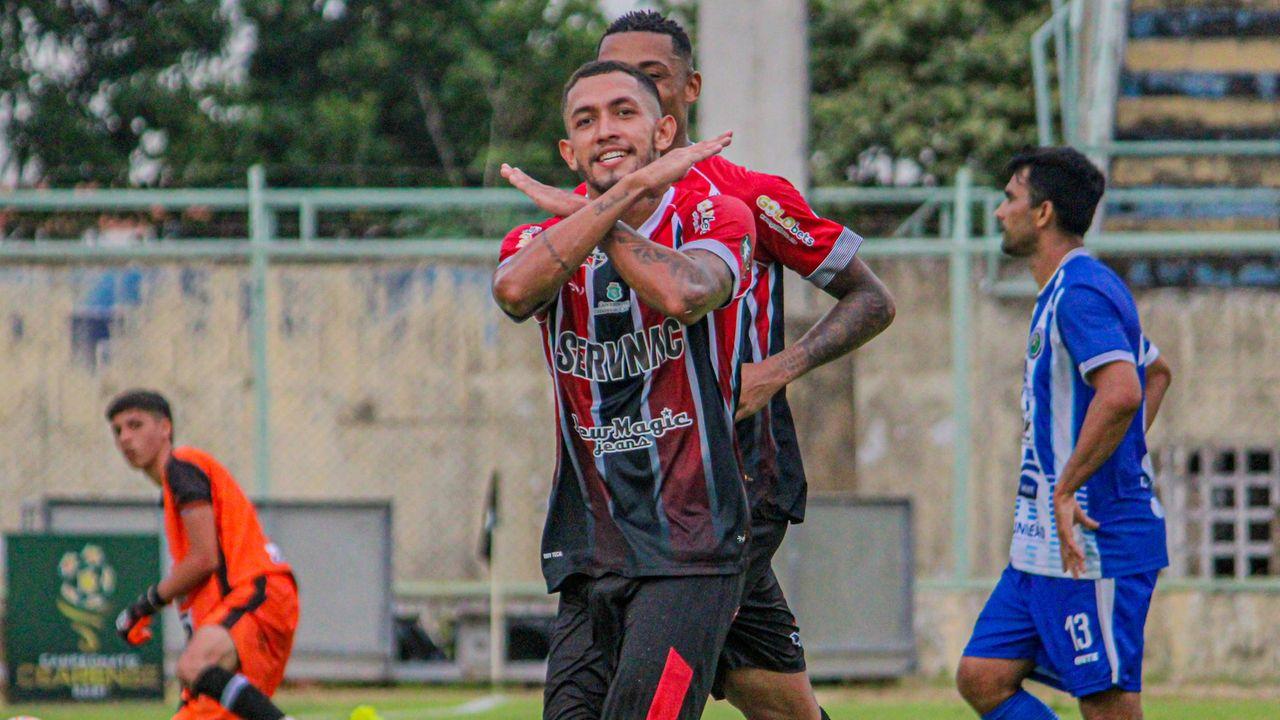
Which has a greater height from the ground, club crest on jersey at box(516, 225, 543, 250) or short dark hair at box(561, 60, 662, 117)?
short dark hair at box(561, 60, 662, 117)

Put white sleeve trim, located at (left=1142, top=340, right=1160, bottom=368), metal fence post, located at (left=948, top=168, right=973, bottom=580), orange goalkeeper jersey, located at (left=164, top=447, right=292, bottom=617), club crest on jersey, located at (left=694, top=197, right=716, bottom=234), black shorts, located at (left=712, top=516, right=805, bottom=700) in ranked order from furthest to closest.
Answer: metal fence post, located at (left=948, top=168, right=973, bottom=580) → orange goalkeeper jersey, located at (left=164, top=447, right=292, bottom=617) → white sleeve trim, located at (left=1142, top=340, right=1160, bottom=368) → black shorts, located at (left=712, top=516, right=805, bottom=700) → club crest on jersey, located at (left=694, top=197, right=716, bottom=234)

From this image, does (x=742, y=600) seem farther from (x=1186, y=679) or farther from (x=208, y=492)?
(x=1186, y=679)

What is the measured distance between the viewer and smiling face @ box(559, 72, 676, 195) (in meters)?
3.80

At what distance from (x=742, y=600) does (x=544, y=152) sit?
65.3 feet

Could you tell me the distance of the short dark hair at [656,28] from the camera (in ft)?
15.2

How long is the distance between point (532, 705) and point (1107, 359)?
557 centimetres

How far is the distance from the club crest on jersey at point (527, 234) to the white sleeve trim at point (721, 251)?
0.34 metres

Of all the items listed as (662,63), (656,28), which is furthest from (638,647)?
(656,28)

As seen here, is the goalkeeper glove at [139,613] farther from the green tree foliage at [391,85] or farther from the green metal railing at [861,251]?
the green tree foliage at [391,85]

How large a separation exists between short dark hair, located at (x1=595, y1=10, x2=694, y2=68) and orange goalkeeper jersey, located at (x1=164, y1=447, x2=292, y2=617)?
2704 mm

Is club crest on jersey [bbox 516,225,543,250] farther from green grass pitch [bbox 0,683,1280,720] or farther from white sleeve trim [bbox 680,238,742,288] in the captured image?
green grass pitch [bbox 0,683,1280,720]

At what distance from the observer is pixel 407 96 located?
26.8 metres

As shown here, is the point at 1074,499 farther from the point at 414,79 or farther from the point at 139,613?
the point at 414,79

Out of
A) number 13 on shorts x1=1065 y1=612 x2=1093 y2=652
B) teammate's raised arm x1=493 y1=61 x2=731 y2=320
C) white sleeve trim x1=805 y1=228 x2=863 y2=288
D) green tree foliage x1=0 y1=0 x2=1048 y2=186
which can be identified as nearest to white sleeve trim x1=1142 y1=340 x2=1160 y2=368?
number 13 on shorts x1=1065 y1=612 x2=1093 y2=652
